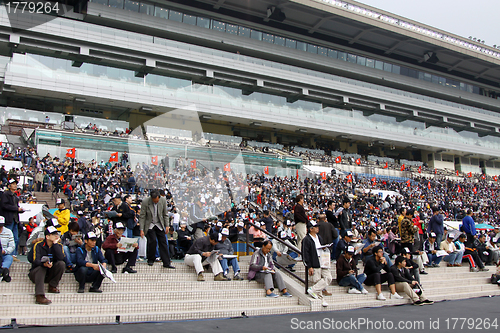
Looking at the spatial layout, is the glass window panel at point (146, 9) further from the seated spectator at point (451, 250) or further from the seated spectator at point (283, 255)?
the seated spectator at point (451, 250)

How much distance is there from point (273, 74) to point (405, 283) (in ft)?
106

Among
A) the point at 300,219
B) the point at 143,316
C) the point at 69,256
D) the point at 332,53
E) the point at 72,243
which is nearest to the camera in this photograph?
the point at 143,316

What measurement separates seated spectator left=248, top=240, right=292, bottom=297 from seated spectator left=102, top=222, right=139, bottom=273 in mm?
2359

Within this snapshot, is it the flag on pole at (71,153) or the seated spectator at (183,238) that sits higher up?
the flag on pole at (71,153)

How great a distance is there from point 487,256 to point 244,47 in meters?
30.7

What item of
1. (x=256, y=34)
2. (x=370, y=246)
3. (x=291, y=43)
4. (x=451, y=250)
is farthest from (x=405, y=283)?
(x=291, y=43)

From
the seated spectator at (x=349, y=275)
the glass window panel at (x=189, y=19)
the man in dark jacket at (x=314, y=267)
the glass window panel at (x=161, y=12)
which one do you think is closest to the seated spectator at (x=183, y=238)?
the man in dark jacket at (x=314, y=267)

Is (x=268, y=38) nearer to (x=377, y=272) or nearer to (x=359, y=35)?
(x=359, y=35)

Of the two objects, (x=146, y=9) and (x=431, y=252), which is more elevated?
(x=146, y=9)

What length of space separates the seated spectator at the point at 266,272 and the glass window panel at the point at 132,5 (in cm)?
3205

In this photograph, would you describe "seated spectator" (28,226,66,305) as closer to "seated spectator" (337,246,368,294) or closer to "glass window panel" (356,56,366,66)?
"seated spectator" (337,246,368,294)

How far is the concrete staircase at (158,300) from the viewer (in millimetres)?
6012

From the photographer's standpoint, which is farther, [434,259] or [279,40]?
[279,40]

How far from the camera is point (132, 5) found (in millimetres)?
34688
